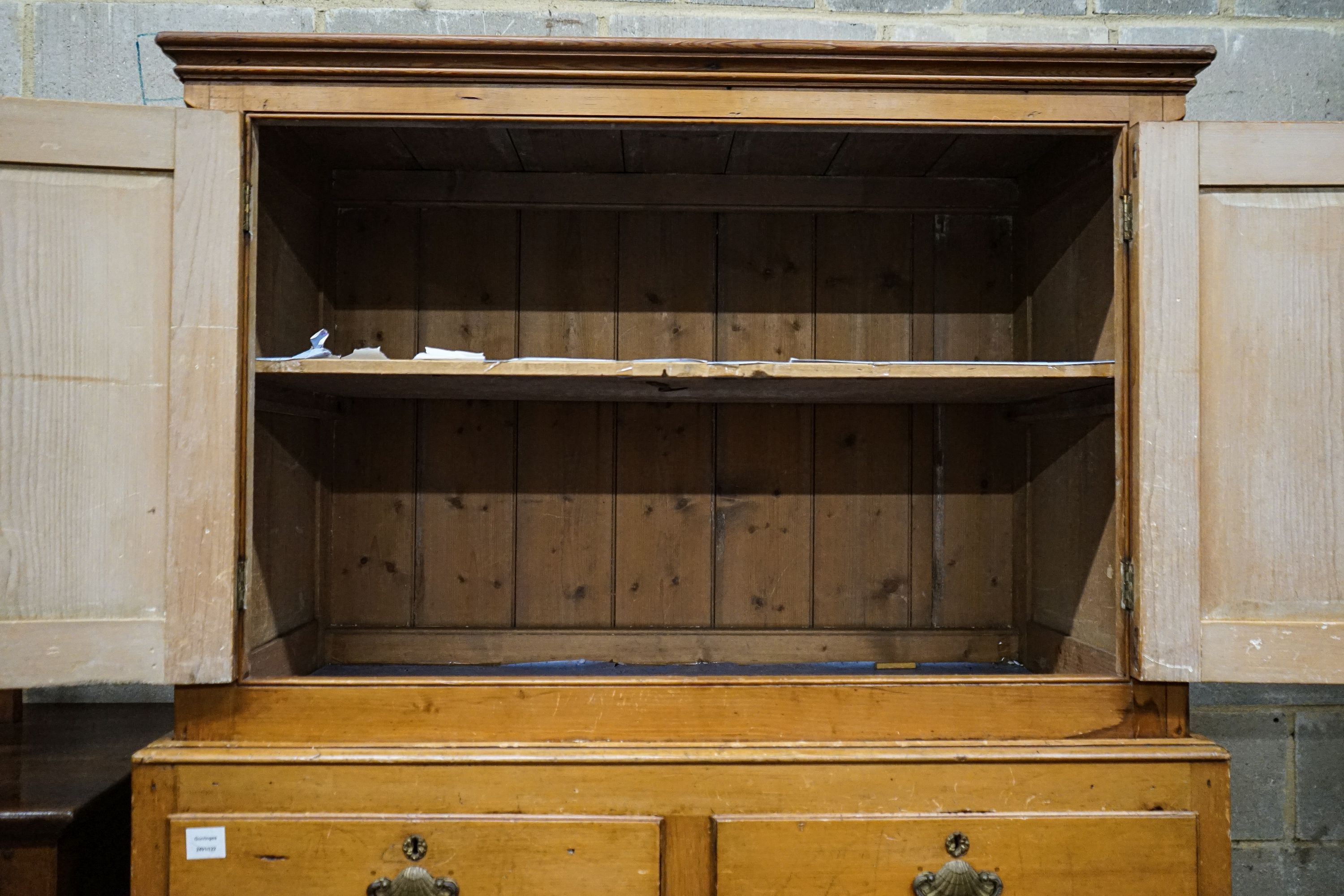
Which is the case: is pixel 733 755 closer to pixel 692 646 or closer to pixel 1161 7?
pixel 692 646

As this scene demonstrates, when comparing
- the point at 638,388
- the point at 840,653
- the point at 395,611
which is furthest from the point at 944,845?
the point at 395,611

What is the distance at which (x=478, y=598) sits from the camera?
1480mm

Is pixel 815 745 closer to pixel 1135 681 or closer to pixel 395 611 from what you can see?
pixel 1135 681

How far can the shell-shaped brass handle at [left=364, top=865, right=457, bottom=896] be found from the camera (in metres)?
0.98

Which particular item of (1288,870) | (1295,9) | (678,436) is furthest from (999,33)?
(1288,870)

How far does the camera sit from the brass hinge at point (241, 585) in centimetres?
100

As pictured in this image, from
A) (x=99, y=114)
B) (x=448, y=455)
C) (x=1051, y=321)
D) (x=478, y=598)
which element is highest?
(x=99, y=114)

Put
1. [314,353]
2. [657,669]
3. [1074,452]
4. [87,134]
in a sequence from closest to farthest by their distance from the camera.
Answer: [87,134] < [314,353] < [1074,452] < [657,669]

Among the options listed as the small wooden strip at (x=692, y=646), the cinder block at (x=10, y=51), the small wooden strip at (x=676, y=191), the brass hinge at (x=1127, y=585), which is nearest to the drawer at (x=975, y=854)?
the brass hinge at (x=1127, y=585)

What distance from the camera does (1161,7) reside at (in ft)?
5.18

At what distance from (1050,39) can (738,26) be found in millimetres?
605

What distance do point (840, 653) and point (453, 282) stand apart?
3.18 feet

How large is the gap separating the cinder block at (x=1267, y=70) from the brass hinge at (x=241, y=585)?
5.80 ft

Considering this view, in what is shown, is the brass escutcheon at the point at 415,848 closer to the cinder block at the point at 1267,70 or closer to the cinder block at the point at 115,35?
the cinder block at the point at 115,35
